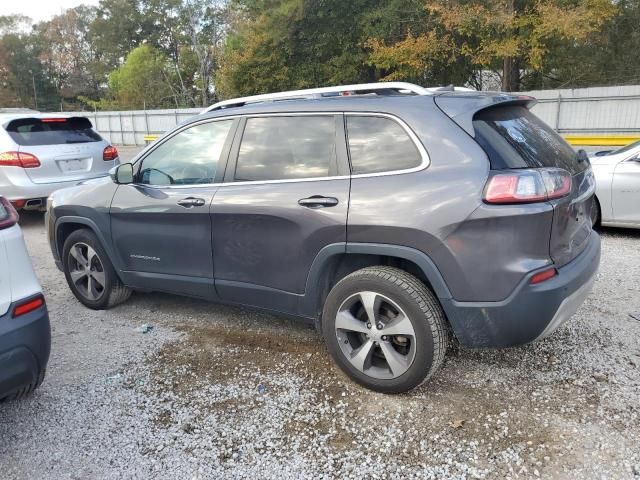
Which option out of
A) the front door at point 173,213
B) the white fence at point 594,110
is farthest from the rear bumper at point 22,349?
the white fence at point 594,110

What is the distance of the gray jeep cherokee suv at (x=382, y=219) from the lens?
2691mm

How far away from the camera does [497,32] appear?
18.6 meters

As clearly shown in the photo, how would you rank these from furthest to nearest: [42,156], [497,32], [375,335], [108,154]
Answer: [497,32], [108,154], [42,156], [375,335]

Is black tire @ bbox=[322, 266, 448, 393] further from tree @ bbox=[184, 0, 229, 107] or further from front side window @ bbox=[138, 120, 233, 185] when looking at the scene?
tree @ bbox=[184, 0, 229, 107]

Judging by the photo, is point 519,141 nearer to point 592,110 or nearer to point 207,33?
point 592,110

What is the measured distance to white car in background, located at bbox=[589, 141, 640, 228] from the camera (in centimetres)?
616

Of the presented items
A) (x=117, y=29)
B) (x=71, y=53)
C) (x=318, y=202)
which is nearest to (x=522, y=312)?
(x=318, y=202)

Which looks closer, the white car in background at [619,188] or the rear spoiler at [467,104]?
the rear spoiler at [467,104]


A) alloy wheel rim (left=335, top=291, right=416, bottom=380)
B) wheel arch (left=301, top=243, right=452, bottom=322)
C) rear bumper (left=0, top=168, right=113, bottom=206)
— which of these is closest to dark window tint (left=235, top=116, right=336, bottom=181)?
wheel arch (left=301, top=243, right=452, bottom=322)

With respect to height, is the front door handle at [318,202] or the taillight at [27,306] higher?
the front door handle at [318,202]

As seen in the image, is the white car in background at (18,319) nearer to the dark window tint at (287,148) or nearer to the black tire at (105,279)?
the dark window tint at (287,148)

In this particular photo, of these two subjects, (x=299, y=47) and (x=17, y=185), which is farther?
(x=299, y=47)

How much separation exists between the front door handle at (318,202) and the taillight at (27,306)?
1.53m

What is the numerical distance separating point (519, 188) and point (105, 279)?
3415mm
